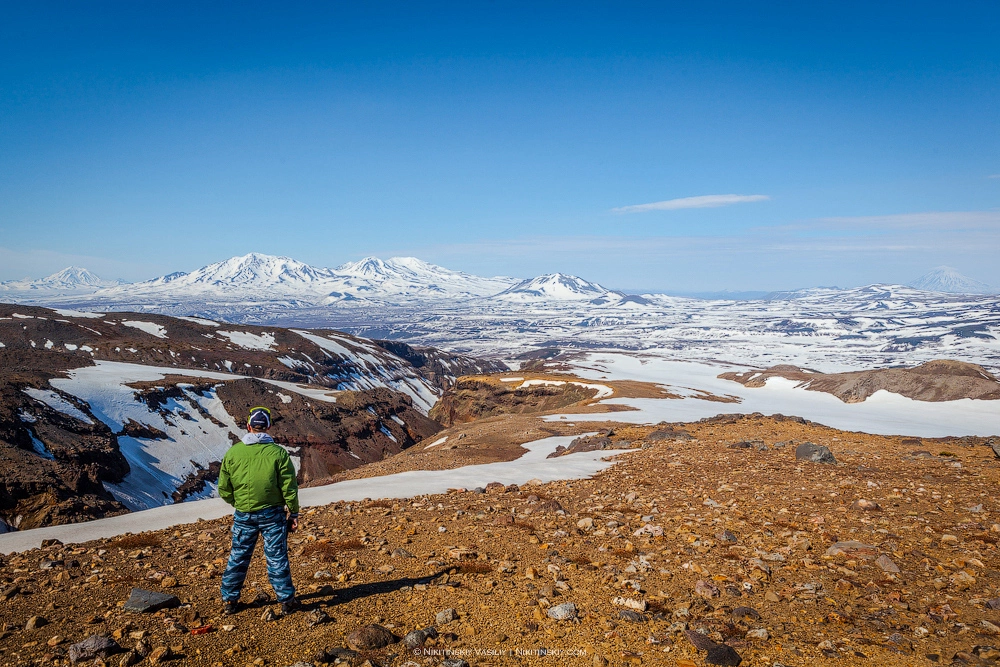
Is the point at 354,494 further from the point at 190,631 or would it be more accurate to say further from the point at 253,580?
the point at 190,631

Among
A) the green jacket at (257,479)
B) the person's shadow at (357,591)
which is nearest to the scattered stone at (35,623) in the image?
the green jacket at (257,479)

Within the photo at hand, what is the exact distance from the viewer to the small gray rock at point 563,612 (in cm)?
702

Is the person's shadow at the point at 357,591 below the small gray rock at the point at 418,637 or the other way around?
below

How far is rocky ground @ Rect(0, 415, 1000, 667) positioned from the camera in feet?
20.5

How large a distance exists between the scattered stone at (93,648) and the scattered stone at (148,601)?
102 cm

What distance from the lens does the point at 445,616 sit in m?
7.01

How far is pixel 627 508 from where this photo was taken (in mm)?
12117

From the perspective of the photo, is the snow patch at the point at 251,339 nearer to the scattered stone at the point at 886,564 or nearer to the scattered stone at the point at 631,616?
the scattered stone at the point at 631,616

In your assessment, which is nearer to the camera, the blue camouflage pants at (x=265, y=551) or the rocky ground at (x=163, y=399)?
the blue camouflage pants at (x=265, y=551)

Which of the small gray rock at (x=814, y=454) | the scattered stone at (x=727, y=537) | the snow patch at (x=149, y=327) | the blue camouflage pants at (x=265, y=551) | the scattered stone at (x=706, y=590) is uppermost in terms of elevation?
the blue camouflage pants at (x=265, y=551)

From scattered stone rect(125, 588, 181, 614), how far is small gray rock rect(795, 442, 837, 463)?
16.5m

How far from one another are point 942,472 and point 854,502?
5152mm

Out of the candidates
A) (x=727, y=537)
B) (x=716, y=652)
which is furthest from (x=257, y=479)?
(x=727, y=537)

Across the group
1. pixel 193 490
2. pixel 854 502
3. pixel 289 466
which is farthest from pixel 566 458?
pixel 193 490
